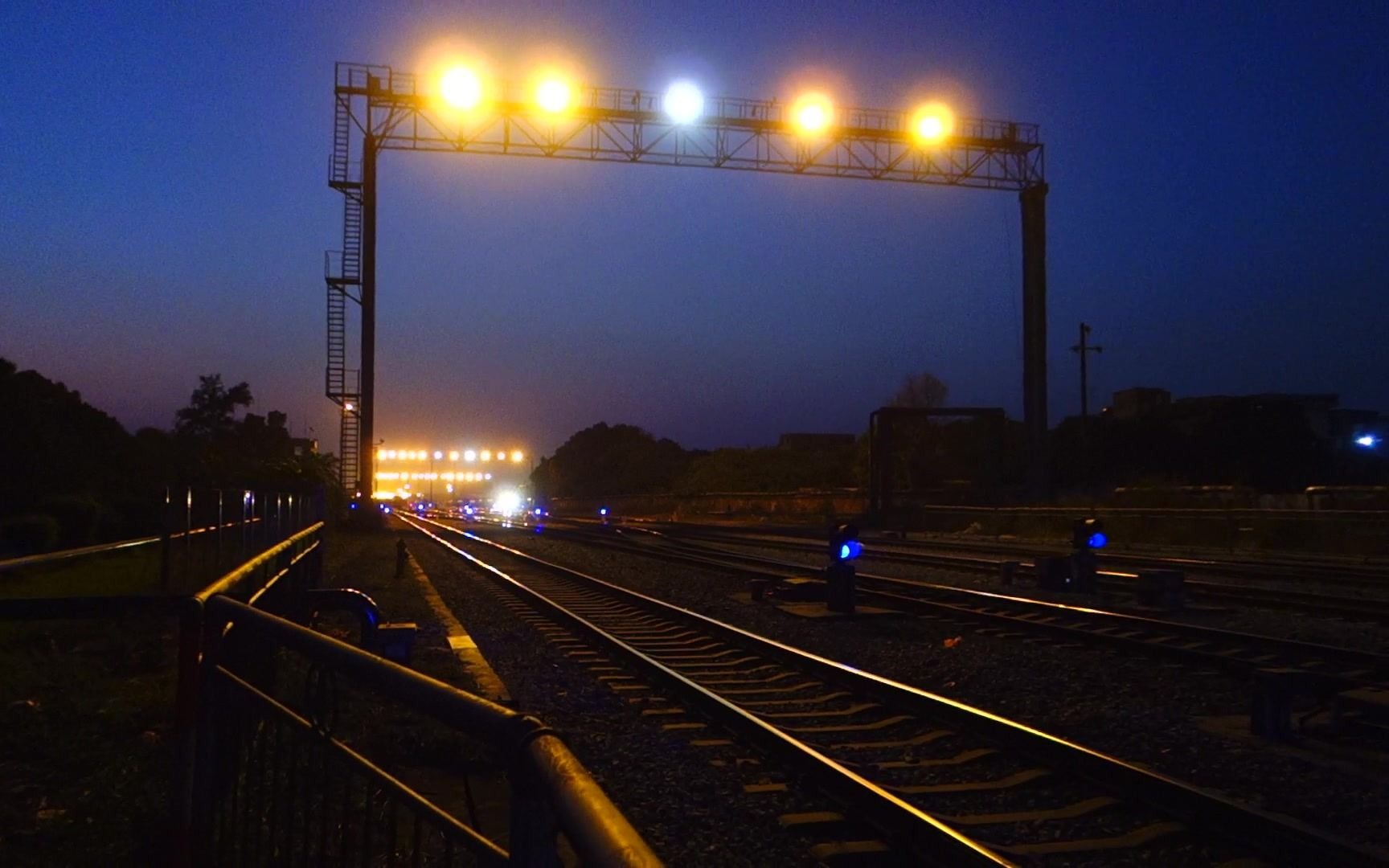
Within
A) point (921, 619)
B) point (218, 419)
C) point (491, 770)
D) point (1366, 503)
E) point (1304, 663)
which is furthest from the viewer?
point (218, 419)

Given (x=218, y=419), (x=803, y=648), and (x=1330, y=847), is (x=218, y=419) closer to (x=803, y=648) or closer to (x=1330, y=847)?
(x=803, y=648)

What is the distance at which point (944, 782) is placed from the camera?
7941 millimetres

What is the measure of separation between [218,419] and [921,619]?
8928cm

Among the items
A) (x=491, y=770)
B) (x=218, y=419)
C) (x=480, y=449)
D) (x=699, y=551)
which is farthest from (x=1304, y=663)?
(x=480, y=449)

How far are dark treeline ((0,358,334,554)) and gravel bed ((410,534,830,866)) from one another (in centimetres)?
970

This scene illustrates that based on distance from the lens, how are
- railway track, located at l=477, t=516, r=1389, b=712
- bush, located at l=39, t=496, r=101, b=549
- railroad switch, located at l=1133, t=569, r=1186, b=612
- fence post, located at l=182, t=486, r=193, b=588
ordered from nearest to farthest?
railway track, located at l=477, t=516, r=1389, b=712
fence post, located at l=182, t=486, r=193, b=588
railroad switch, located at l=1133, t=569, r=1186, b=612
bush, located at l=39, t=496, r=101, b=549

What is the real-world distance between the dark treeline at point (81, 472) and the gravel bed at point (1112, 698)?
10.9 meters

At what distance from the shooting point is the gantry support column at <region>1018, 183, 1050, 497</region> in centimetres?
4381

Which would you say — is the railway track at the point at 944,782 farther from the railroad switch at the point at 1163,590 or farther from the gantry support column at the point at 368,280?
the gantry support column at the point at 368,280

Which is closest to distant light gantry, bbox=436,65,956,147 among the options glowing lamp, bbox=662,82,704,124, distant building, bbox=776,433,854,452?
glowing lamp, bbox=662,82,704,124

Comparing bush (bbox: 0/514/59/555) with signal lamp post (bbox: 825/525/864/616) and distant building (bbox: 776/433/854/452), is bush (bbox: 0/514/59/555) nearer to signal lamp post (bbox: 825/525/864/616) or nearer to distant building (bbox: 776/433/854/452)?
signal lamp post (bbox: 825/525/864/616)

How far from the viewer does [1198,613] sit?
57.8 ft

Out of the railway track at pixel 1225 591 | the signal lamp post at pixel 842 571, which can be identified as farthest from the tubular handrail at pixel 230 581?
the railway track at pixel 1225 591

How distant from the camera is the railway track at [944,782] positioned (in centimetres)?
630
